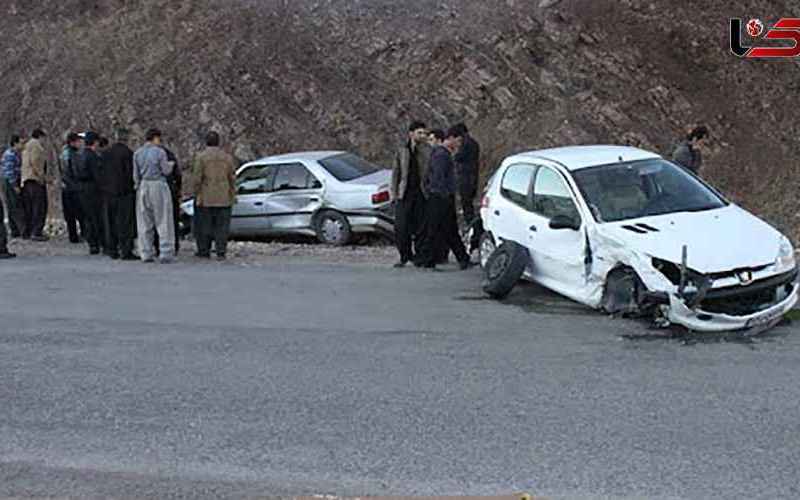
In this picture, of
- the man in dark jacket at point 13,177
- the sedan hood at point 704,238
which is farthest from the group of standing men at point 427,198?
the man in dark jacket at point 13,177

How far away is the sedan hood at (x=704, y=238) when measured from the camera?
9.46 meters

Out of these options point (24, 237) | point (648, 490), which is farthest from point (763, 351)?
point (24, 237)

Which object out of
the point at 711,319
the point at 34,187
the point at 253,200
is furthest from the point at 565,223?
the point at 34,187

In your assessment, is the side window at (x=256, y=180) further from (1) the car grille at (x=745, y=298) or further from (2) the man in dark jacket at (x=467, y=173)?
(1) the car grille at (x=745, y=298)

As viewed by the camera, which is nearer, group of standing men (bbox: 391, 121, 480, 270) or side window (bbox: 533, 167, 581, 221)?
side window (bbox: 533, 167, 581, 221)

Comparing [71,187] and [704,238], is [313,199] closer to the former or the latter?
[71,187]

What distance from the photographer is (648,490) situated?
5965mm

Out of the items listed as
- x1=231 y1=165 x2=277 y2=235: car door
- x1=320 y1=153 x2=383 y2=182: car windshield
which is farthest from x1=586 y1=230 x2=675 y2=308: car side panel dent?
x1=231 y1=165 x2=277 y2=235: car door

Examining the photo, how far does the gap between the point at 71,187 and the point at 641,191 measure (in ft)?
28.1

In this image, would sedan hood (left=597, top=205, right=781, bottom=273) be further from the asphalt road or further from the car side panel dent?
the asphalt road

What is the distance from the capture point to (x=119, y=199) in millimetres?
14672

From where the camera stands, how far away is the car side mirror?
10.6 m

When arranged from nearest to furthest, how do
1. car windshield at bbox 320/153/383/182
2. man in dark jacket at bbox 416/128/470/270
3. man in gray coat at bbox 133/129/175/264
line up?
man in dark jacket at bbox 416/128/470/270, man in gray coat at bbox 133/129/175/264, car windshield at bbox 320/153/383/182

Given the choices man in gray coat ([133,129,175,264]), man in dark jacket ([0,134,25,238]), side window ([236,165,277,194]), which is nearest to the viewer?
man in gray coat ([133,129,175,264])
